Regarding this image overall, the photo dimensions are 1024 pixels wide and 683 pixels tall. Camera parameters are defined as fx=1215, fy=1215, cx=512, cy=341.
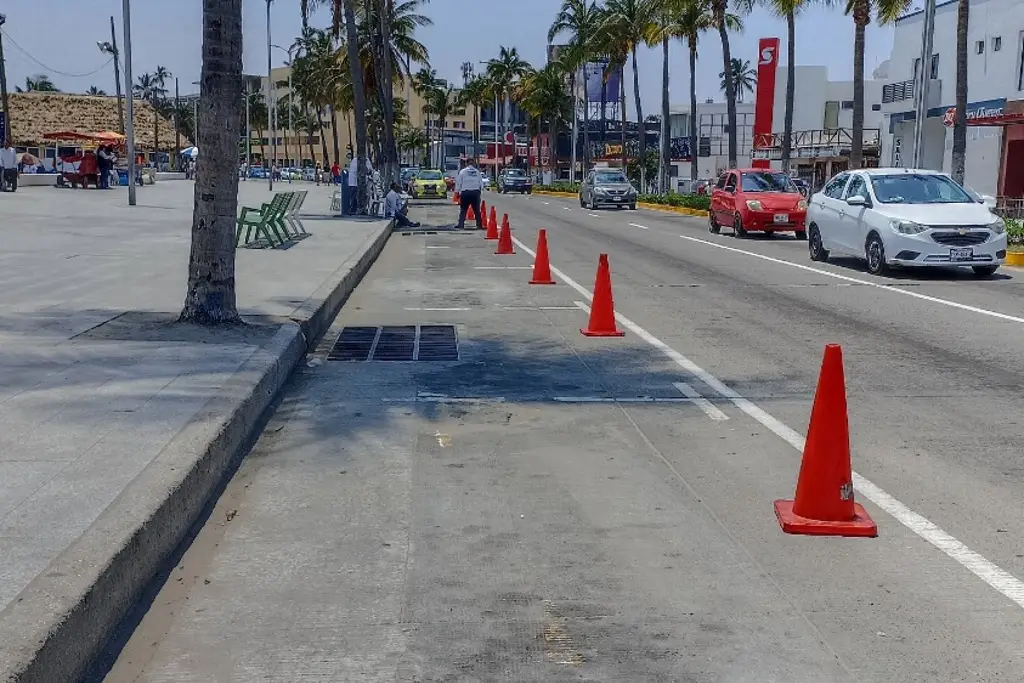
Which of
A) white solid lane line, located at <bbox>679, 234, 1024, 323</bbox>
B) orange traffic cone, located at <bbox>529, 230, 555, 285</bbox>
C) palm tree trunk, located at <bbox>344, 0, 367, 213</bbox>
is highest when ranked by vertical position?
palm tree trunk, located at <bbox>344, 0, 367, 213</bbox>

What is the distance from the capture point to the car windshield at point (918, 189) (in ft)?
63.6

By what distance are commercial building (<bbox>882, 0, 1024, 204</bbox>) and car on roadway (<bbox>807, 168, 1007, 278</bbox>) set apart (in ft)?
49.6

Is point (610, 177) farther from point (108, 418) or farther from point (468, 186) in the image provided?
point (108, 418)

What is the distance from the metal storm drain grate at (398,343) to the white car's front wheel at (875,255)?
344 inches

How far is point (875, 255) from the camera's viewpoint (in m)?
19.3

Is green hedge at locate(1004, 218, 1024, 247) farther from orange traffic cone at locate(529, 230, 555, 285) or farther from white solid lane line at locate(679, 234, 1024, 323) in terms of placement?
orange traffic cone at locate(529, 230, 555, 285)

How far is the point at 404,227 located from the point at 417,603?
2948 centimetres

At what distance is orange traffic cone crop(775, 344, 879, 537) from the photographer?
19.3 ft

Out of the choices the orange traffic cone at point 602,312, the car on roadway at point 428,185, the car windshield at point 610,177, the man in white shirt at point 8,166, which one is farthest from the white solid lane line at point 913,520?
the car on roadway at point 428,185

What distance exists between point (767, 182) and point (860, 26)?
7.53m

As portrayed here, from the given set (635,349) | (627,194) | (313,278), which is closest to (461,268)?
(313,278)

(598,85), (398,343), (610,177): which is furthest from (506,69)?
(398,343)

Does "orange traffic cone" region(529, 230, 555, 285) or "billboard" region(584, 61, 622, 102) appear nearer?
"orange traffic cone" region(529, 230, 555, 285)

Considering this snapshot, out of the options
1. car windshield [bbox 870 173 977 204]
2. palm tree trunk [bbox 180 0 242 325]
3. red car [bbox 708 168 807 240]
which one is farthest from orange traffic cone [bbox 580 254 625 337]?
red car [bbox 708 168 807 240]
